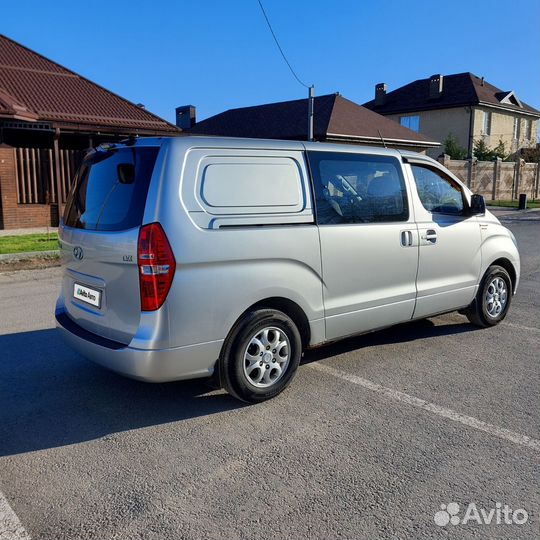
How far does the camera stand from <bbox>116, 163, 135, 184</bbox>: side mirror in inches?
147

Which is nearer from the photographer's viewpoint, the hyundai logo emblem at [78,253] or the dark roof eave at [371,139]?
the hyundai logo emblem at [78,253]

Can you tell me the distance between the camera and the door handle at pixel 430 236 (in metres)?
5.11

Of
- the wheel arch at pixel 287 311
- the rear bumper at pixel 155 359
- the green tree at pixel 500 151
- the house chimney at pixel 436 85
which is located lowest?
the rear bumper at pixel 155 359

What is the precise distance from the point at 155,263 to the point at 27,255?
323 inches

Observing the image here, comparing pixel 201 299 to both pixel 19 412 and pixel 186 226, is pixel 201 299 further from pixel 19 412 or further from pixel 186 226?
pixel 19 412

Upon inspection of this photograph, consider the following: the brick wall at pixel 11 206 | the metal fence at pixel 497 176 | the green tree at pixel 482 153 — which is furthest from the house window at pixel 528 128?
the brick wall at pixel 11 206

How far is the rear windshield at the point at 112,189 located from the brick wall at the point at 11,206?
11.7 m

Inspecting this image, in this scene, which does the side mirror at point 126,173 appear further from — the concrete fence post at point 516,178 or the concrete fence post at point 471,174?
the concrete fence post at point 516,178

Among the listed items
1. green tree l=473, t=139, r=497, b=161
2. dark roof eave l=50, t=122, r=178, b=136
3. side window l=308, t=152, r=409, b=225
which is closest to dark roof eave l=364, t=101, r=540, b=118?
green tree l=473, t=139, r=497, b=161

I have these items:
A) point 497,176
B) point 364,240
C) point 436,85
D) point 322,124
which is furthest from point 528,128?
point 364,240

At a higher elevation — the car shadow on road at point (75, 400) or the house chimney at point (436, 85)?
the house chimney at point (436, 85)

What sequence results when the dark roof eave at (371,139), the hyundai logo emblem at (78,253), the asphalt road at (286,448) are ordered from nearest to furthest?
1. the asphalt road at (286,448)
2. the hyundai logo emblem at (78,253)
3. the dark roof eave at (371,139)

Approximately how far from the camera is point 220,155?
149 inches

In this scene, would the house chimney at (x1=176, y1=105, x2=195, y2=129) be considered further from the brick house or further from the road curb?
the road curb
